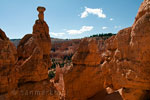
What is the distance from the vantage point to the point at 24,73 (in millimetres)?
4680

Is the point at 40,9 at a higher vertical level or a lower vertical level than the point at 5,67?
higher

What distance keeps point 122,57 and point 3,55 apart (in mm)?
3916

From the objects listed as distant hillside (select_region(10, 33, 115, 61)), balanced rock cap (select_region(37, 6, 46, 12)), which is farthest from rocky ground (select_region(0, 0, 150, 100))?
distant hillside (select_region(10, 33, 115, 61))

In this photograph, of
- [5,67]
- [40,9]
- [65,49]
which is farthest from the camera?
[65,49]

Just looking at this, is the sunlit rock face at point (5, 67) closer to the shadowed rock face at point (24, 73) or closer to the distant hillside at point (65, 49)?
the shadowed rock face at point (24, 73)

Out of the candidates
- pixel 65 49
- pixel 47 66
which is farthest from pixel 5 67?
pixel 65 49

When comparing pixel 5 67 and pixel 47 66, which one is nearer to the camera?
pixel 5 67

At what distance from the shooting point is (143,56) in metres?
3.84

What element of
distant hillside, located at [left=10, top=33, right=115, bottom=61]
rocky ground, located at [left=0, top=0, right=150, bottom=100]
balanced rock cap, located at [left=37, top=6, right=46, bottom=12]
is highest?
balanced rock cap, located at [left=37, top=6, right=46, bottom=12]

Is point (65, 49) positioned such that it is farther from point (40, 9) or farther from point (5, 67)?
point (5, 67)

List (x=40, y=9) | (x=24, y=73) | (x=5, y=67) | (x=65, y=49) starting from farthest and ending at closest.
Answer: (x=65, y=49) → (x=40, y=9) → (x=24, y=73) → (x=5, y=67)

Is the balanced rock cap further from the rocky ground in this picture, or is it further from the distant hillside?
the distant hillside

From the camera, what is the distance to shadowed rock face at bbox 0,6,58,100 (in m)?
3.69

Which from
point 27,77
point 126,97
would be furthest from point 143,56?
point 27,77
